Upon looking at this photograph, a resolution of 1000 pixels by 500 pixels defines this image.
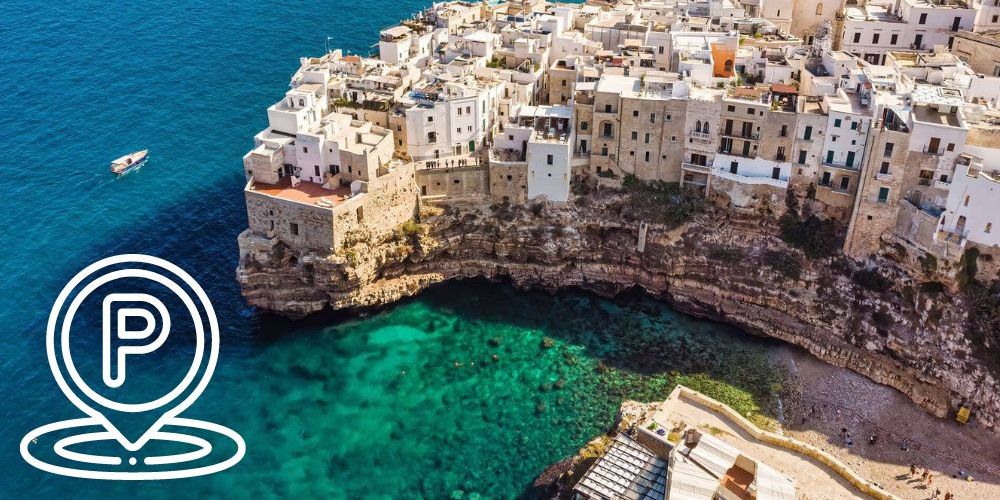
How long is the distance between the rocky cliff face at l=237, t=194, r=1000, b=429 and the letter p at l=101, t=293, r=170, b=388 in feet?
22.3

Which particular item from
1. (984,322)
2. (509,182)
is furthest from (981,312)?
(509,182)

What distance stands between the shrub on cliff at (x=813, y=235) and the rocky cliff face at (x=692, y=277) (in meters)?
0.64

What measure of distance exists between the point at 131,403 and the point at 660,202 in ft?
132

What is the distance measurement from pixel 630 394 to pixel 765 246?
16.6 m

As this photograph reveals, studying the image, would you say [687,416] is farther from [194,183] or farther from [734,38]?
[194,183]

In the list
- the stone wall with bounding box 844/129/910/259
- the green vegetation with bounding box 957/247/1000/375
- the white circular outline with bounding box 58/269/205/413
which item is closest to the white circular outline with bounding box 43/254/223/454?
the white circular outline with bounding box 58/269/205/413

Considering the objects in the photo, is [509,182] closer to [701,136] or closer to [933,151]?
[701,136]

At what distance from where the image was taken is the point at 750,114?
58.9m

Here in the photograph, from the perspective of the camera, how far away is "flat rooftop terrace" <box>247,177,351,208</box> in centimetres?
5816

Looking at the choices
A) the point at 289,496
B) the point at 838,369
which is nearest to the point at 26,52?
the point at 289,496

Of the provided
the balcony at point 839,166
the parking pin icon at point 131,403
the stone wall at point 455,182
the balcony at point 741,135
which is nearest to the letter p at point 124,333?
the parking pin icon at point 131,403

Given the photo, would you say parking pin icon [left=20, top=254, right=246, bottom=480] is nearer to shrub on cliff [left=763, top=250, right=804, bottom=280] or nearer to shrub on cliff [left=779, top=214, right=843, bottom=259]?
shrub on cliff [left=763, top=250, right=804, bottom=280]

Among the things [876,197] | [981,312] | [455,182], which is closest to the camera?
[981,312]

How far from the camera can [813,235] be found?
58.7m
